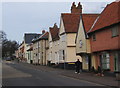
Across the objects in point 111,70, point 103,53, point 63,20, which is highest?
point 63,20

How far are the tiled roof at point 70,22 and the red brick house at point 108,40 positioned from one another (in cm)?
1113

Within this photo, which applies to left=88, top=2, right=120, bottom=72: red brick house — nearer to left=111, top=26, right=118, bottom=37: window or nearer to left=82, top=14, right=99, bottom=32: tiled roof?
left=111, top=26, right=118, bottom=37: window

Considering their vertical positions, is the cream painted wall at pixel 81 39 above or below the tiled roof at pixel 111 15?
below

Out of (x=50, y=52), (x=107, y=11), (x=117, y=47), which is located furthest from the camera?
(x=50, y=52)

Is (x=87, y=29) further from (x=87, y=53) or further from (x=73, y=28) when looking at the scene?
(x=73, y=28)

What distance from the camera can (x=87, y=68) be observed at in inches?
1224

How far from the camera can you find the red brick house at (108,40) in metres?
23.1

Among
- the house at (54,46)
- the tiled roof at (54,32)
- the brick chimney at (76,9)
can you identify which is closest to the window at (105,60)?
the brick chimney at (76,9)

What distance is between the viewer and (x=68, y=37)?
40312mm

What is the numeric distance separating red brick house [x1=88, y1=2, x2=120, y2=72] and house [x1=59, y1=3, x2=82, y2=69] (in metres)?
11.1

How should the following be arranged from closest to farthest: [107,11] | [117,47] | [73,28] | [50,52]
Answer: [117,47], [107,11], [73,28], [50,52]

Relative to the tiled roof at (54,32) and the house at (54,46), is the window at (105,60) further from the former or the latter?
the tiled roof at (54,32)

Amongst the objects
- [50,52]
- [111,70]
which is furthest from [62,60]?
[111,70]

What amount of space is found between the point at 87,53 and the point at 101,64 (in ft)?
11.4
